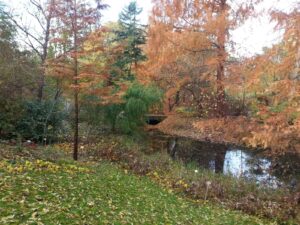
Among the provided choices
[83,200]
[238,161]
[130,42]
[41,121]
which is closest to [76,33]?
[41,121]

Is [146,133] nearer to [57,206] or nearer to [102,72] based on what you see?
[102,72]

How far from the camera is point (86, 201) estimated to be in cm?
458

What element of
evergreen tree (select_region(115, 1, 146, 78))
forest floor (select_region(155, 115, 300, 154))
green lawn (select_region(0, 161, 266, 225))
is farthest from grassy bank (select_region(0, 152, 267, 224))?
evergreen tree (select_region(115, 1, 146, 78))

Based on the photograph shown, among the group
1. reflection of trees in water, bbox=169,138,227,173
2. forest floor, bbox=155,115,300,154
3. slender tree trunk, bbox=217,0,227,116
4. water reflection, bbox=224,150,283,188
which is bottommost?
water reflection, bbox=224,150,283,188

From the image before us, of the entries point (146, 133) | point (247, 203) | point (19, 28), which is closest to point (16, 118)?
point (19, 28)

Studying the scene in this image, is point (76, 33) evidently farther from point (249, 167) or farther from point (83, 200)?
point (249, 167)

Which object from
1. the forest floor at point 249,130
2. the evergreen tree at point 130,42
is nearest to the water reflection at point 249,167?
the forest floor at point 249,130

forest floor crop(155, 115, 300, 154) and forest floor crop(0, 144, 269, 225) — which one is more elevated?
forest floor crop(155, 115, 300, 154)

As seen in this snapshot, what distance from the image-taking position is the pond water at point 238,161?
10.1m

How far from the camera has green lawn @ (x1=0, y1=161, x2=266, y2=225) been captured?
3613 mm

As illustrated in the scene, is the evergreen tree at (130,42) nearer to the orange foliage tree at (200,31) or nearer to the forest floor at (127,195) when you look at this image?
the orange foliage tree at (200,31)

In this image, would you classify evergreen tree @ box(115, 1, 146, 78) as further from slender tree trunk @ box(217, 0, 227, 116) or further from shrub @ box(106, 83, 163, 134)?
slender tree trunk @ box(217, 0, 227, 116)

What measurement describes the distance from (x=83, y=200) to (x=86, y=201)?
51mm

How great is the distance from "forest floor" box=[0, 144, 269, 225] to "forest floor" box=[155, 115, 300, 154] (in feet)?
5.44
